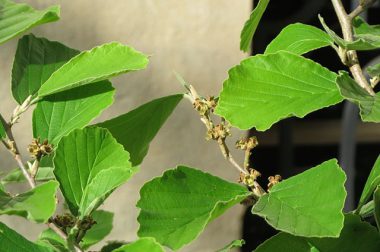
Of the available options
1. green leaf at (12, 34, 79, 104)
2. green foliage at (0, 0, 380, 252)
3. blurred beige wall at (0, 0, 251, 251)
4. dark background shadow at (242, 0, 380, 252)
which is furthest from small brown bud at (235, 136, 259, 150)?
dark background shadow at (242, 0, 380, 252)

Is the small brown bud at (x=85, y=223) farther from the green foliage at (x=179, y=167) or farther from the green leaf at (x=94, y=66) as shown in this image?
the green leaf at (x=94, y=66)

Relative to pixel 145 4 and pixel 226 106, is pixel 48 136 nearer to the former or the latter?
pixel 226 106

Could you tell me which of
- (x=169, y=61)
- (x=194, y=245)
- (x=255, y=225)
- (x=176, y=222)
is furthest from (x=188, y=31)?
(x=255, y=225)

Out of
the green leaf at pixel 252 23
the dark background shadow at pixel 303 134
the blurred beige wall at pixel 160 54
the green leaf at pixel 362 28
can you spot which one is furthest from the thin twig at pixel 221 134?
the dark background shadow at pixel 303 134

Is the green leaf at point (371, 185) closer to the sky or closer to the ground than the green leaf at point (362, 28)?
closer to the ground

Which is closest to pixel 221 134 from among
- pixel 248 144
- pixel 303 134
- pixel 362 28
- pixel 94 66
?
pixel 248 144

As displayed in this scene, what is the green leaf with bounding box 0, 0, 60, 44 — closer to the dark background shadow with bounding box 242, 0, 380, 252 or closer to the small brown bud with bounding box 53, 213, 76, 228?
the small brown bud with bounding box 53, 213, 76, 228
